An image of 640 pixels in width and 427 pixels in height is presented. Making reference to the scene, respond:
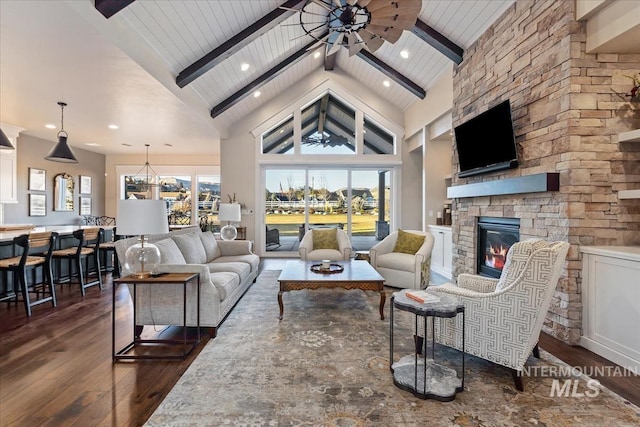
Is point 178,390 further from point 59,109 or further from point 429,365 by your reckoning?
point 59,109

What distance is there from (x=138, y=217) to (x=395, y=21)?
9.81 feet

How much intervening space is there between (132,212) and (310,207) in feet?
19.0

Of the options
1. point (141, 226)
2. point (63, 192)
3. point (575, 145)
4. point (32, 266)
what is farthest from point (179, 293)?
point (63, 192)

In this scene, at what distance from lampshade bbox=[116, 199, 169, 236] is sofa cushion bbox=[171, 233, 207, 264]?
123 centimetres

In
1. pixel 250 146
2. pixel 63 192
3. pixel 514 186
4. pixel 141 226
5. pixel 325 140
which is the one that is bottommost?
pixel 141 226

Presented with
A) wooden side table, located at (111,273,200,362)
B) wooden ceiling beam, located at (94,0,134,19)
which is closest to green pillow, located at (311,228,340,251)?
wooden side table, located at (111,273,200,362)

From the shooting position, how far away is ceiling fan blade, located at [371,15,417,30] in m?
3.13

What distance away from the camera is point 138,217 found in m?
2.71

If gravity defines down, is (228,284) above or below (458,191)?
below

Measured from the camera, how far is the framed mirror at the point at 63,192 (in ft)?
26.7

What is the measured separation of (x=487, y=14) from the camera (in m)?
4.31

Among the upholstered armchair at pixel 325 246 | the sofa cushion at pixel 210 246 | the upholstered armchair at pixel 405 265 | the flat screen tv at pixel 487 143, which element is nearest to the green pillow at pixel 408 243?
the upholstered armchair at pixel 405 265

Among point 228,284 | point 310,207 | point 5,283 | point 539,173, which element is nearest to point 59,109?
point 5,283

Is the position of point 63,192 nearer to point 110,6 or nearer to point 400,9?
point 110,6
